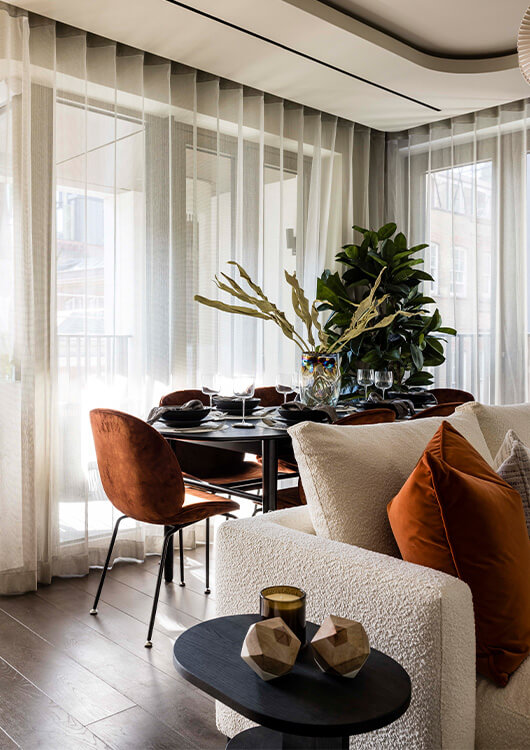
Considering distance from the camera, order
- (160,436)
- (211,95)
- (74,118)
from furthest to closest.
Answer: (211,95) < (74,118) < (160,436)

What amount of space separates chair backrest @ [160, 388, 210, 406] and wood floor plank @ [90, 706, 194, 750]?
156cm

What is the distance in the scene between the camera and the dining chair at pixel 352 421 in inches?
105

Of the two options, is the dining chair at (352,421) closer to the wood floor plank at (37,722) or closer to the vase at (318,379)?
the vase at (318,379)

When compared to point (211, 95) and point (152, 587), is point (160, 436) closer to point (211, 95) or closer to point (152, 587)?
point (152, 587)

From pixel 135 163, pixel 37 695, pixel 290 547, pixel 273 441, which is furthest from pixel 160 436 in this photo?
pixel 135 163

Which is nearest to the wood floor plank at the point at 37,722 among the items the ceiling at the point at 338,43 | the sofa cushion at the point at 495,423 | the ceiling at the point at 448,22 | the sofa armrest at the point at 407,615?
the sofa armrest at the point at 407,615

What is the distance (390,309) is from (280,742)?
12.1ft

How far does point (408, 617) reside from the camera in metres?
1.26

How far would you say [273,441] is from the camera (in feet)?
8.78

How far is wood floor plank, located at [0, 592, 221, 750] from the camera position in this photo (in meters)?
2.10

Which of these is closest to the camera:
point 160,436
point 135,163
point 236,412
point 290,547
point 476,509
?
point 476,509

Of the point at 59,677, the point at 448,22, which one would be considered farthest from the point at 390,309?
the point at 59,677

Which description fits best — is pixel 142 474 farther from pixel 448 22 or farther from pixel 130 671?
pixel 448 22

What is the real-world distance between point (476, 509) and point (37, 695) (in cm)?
159
